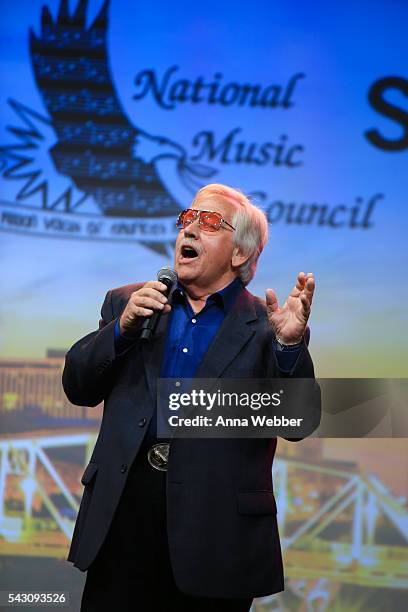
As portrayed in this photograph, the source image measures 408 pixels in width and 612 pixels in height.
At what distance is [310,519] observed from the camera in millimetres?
3746

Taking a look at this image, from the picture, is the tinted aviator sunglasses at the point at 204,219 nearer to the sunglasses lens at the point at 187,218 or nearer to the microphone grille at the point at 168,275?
the sunglasses lens at the point at 187,218

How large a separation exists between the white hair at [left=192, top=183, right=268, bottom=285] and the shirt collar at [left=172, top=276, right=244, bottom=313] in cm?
8

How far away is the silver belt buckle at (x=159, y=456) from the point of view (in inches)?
81.0

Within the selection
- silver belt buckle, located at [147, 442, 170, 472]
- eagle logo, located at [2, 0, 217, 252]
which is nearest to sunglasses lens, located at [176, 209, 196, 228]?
silver belt buckle, located at [147, 442, 170, 472]

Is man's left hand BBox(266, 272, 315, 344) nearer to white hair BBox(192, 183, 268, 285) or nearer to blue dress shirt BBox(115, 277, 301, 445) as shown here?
blue dress shirt BBox(115, 277, 301, 445)

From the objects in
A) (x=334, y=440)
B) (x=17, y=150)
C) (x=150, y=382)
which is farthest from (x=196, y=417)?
(x=17, y=150)

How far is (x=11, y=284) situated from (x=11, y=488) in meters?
0.92

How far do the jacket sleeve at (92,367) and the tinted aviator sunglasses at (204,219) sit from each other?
370 mm

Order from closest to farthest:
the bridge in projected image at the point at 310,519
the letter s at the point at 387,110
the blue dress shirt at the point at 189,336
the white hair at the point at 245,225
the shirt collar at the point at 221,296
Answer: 1. the blue dress shirt at the point at 189,336
2. the shirt collar at the point at 221,296
3. the white hair at the point at 245,225
4. the bridge in projected image at the point at 310,519
5. the letter s at the point at 387,110

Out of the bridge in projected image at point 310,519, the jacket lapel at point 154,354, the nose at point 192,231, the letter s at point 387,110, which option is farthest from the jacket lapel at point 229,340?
the letter s at point 387,110

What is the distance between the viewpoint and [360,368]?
3777mm

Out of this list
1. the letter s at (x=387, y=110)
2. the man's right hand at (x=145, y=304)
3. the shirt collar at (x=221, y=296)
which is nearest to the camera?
the man's right hand at (x=145, y=304)

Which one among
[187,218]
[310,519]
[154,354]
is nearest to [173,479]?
[154,354]

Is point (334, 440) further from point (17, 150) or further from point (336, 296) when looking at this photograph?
point (17, 150)
